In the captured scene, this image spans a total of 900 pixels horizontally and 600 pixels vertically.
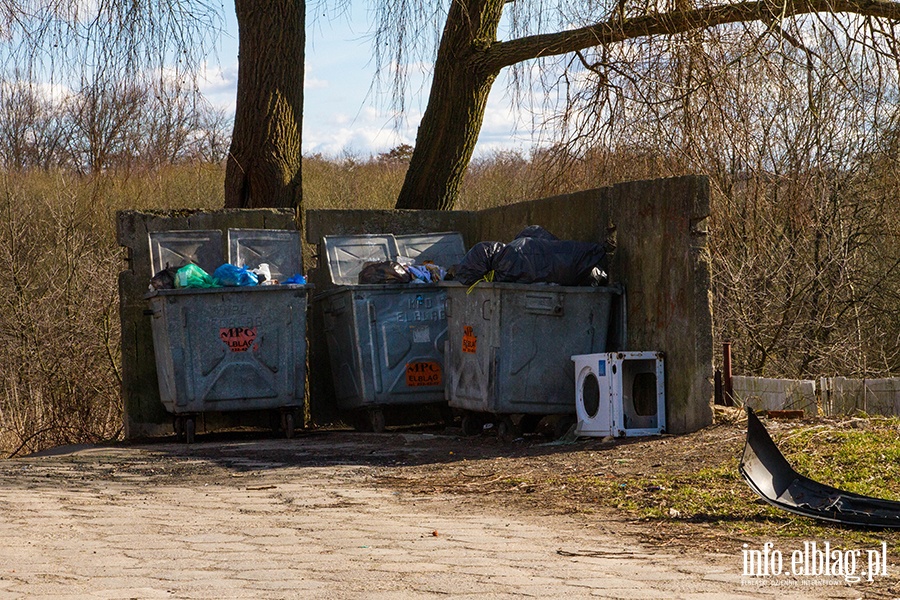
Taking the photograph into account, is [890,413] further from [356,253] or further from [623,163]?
[356,253]

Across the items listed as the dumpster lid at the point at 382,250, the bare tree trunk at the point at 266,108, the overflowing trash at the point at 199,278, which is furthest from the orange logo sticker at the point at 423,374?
the bare tree trunk at the point at 266,108

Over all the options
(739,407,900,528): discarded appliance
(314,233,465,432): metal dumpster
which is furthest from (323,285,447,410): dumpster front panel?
(739,407,900,528): discarded appliance

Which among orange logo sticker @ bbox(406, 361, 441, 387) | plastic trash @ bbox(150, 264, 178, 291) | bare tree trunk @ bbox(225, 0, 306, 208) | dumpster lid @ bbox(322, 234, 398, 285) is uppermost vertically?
bare tree trunk @ bbox(225, 0, 306, 208)

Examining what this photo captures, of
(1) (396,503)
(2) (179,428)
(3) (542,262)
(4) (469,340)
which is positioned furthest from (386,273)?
(1) (396,503)

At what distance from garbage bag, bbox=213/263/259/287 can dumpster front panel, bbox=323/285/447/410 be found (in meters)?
0.83

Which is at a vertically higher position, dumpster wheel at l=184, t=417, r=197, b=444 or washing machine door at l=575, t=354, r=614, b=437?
washing machine door at l=575, t=354, r=614, b=437

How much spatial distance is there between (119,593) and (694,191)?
4912 millimetres

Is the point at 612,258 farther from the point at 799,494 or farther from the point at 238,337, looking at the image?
the point at 799,494

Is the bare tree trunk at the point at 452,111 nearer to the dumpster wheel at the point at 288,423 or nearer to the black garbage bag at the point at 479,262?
the dumpster wheel at the point at 288,423

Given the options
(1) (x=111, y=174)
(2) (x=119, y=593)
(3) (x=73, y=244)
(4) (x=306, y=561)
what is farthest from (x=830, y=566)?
(3) (x=73, y=244)

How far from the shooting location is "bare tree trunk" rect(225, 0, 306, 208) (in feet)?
36.5

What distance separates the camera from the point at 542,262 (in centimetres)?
823

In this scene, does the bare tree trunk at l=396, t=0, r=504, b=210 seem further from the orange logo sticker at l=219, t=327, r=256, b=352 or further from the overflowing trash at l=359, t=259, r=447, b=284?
the orange logo sticker at l=219, t=327, r=256, b=352

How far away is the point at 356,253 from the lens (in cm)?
1007
